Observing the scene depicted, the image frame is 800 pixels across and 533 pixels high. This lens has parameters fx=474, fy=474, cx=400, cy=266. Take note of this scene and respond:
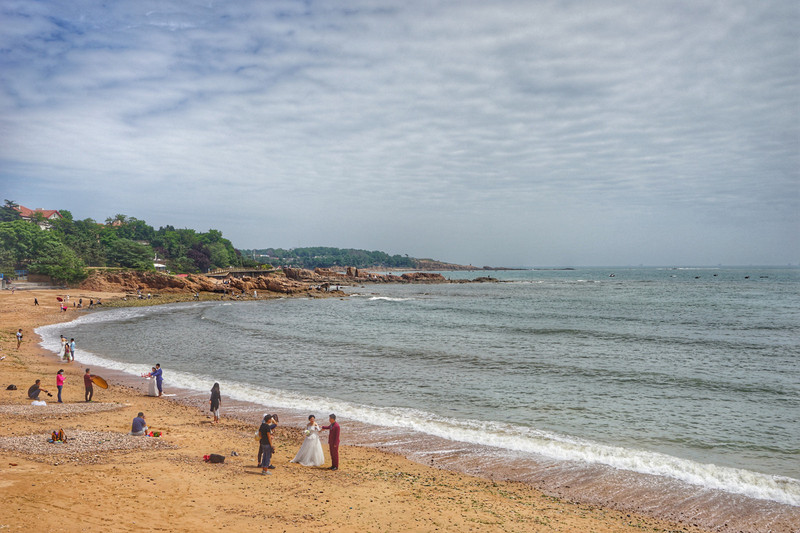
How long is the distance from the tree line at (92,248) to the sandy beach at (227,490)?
70483 mm

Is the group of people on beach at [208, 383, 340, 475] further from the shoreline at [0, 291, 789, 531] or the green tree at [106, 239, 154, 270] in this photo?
the green tree at [106, 239, 154, 270]

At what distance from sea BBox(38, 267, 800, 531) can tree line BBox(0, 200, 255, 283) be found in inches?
1418

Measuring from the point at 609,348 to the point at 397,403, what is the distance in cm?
1913

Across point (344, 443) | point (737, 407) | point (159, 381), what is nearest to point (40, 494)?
point (344, 443)

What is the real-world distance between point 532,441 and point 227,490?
380 inches

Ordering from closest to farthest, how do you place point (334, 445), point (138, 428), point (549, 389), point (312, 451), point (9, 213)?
point (334, 445), point (312, 451), point (138, 428), point (549, 389), point (9, 213)

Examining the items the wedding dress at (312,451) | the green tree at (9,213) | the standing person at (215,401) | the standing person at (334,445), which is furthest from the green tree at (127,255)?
the standing person at (334,445)

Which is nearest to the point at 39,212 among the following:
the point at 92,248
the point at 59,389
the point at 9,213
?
the point at 9,213

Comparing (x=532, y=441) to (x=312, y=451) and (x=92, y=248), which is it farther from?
(x=92, y=248)

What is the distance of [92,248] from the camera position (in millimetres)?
93625

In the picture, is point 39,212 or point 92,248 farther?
point 39,212

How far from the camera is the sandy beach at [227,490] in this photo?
9672 mm

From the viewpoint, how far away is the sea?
528 inches

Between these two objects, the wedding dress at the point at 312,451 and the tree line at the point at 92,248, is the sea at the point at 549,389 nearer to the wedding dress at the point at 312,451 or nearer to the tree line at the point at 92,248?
the wedding dress at the point at 312,451
